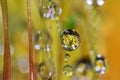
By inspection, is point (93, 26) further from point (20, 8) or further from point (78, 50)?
point (20, 8)

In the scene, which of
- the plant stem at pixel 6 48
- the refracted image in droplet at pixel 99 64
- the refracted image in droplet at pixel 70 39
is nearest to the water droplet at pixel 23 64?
the plant stem at pixel 6 48

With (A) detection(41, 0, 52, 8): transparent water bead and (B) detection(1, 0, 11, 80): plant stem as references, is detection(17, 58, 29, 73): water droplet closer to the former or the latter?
(B) detection(1, 0, 11, 80): plant stem

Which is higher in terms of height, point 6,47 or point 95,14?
point 95,14

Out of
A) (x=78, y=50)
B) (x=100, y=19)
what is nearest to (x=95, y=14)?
(x=100, y=19)

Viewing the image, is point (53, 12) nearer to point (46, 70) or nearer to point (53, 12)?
point (53, 12)

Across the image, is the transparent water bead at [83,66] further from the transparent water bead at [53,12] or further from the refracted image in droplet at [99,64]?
the transparent water bead at [53,12]

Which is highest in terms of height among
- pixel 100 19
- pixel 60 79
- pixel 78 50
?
pixel 100 19

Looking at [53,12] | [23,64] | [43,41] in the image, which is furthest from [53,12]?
[23,64]
